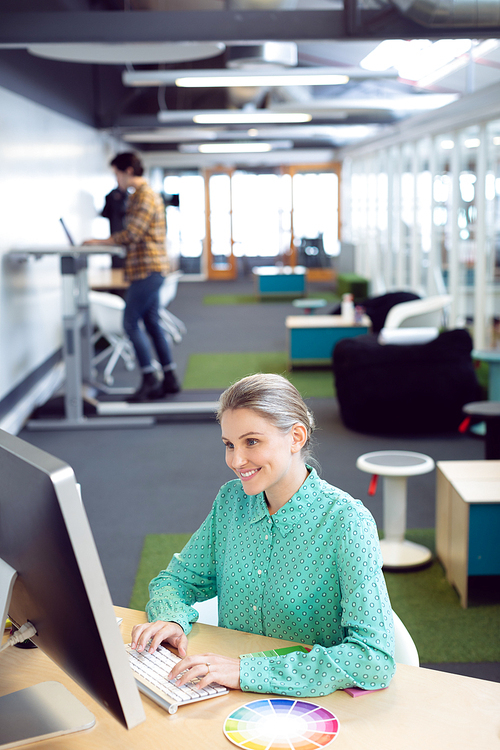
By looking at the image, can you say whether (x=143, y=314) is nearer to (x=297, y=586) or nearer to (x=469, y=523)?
(x=469, y=523)

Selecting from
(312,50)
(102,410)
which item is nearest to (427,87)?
(312,50)

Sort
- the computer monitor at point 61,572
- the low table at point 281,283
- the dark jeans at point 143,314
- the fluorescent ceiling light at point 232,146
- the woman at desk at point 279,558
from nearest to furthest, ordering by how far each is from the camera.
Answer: the computer monitor at point 61,572
the woman at desk at point 279,558
the dark jeans at point 143,314
the fluorescent ceiling light at point 232,146
the low table at point 281,283

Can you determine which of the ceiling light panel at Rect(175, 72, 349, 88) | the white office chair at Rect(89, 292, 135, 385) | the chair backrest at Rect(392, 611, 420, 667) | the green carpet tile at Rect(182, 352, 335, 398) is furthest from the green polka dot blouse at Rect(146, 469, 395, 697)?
the white office chair at Rect(89, 292, 135, 385)

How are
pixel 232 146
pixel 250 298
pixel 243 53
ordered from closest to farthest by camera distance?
pixel 243 53, pixel 232 146, pixel 250 298

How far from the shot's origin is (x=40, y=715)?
54.6 inches

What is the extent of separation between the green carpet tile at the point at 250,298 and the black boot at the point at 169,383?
352 inches

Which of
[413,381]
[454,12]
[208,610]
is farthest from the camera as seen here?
[413,381]

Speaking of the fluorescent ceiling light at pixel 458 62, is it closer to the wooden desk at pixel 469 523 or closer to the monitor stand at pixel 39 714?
the wooden desk at pixel 469 523

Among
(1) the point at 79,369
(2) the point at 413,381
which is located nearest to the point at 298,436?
(2) the point at 413,381

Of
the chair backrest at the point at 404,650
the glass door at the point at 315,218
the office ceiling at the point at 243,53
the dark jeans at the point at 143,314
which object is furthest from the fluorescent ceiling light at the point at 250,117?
the glass door at the point at 315,218

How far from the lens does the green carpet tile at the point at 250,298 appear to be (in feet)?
54.5

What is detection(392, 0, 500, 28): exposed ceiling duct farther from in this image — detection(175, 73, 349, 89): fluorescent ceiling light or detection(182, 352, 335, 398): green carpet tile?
detection(182, 352, 335, 398): green carpet tile

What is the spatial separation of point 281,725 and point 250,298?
53.0ft

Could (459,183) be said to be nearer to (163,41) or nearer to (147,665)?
(163,41)
